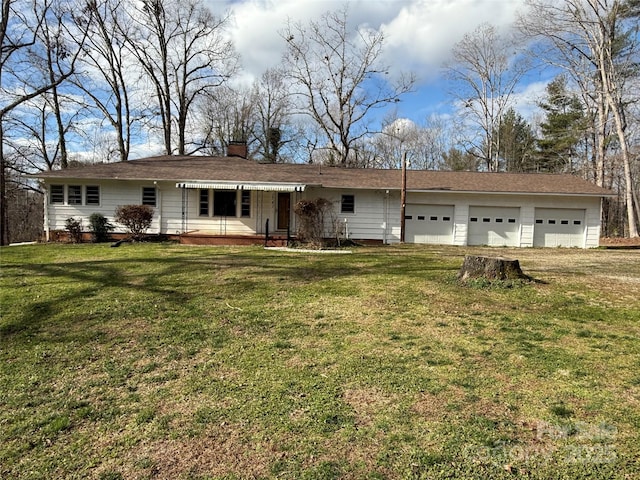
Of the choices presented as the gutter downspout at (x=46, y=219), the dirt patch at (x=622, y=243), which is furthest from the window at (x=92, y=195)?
the dirt patch at (x=622, y=243)

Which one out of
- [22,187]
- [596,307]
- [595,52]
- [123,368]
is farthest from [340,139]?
[123,368]

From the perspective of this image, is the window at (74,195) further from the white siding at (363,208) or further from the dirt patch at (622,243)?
the dirt patch at (622,243)

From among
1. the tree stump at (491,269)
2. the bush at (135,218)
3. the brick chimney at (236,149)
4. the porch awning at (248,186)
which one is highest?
the brick chimney at (236,149)

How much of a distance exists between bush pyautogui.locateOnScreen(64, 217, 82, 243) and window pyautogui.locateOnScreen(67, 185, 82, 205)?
1.05 m

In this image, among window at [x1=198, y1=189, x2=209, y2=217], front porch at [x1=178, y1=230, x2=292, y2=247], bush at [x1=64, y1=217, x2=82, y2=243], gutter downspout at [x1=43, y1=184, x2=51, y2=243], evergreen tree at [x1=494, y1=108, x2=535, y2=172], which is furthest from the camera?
evergreen tree at [x1=494, y1=108, x2=535, y2=172]

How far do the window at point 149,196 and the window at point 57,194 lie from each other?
10.4 feet

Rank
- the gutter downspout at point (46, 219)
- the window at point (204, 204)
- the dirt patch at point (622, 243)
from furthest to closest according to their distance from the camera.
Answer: the dirt patch at point (622, 243), the window at point (204, 204), the gutter downspout at point (46, 219)

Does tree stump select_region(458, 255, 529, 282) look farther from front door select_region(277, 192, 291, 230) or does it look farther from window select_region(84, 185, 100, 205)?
window select_region(84, 185, 100, 205)

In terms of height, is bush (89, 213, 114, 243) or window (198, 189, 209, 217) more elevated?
window (198, 189, 209, 217)

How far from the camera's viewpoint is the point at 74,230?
14523 mm

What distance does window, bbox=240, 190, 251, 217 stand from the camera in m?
16.1

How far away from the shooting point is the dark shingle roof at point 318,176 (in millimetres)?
15555

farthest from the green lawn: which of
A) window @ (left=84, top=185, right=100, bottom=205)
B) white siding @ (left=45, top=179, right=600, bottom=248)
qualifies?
window @ (left=84, top=185, right=100, bottom=205)

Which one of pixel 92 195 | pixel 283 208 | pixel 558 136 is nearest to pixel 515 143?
pixel 558 136
